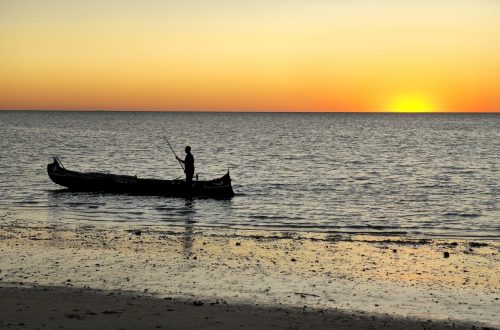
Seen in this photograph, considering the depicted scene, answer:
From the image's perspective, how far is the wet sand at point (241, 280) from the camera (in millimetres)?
10469

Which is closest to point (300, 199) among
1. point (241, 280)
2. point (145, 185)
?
point (145, 185)

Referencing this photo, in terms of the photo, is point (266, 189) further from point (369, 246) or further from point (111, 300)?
point (111, 300)

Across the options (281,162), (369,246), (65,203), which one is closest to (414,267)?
(369,246)

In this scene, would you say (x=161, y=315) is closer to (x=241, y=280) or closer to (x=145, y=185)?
(x=241, y=280)

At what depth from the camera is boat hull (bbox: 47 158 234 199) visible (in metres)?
30.3

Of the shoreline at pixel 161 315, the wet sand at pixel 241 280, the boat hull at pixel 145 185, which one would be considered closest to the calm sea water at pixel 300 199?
the boat hull at pixel 145 185

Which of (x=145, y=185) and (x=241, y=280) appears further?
(x=145, y=185)

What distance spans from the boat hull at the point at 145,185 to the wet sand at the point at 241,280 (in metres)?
10.5

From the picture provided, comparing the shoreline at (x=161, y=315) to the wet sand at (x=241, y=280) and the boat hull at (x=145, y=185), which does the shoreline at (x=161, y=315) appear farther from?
the boat hull at (x=145, y=185)

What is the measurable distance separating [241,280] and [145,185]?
18.3 m

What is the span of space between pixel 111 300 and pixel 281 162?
157 feet

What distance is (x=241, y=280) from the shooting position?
13391 millimetres

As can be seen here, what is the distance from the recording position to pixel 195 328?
978 centimetres

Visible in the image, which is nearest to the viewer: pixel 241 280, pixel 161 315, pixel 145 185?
pixel 161 315
